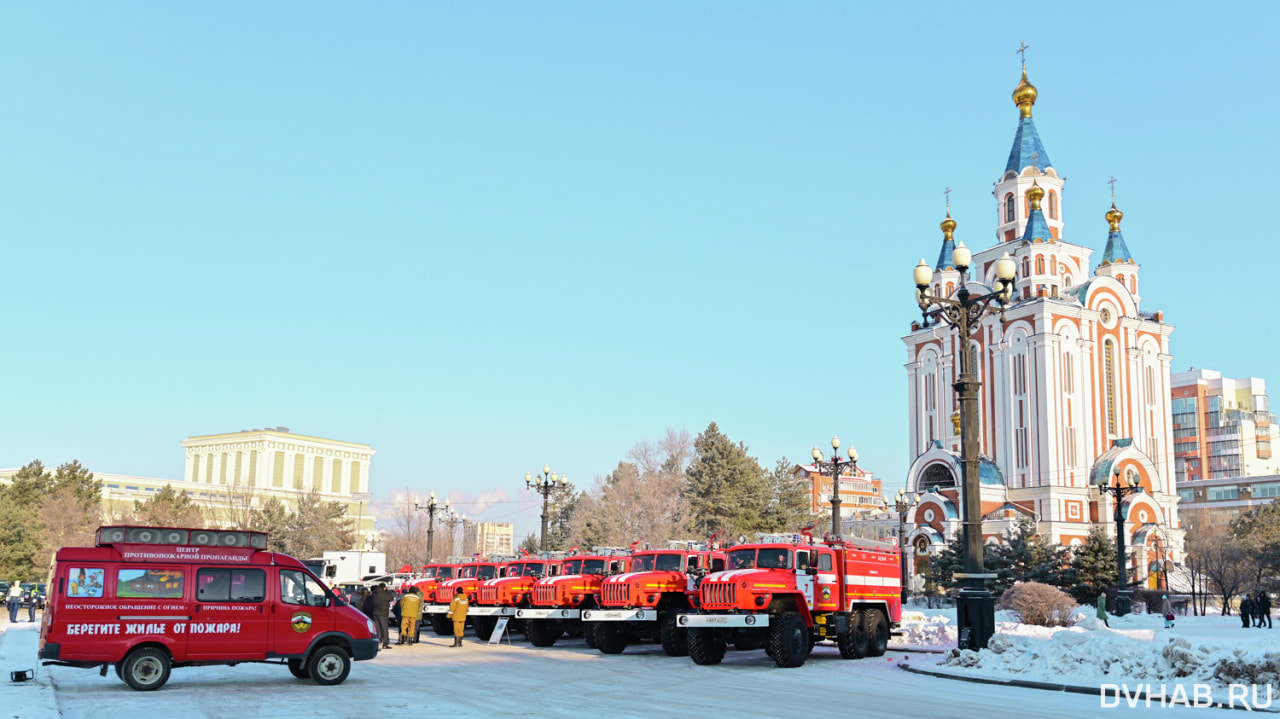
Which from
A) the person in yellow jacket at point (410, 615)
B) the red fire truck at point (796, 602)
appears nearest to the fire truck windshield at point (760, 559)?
the red fire truck at point (796, 602)

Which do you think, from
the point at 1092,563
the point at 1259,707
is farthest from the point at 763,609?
the point at 1092,563

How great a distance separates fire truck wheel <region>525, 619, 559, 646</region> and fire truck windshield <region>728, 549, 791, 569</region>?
20.0 feet

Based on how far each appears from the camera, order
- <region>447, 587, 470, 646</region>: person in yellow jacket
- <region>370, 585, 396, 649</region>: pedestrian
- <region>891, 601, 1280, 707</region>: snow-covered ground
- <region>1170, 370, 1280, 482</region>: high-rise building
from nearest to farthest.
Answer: <region>891, 601, 1280, 707</region>: snow-covered ground < <region>370, 585, 396, 649</region>: pedestrian < <region>447, 587, 470, 646</region>: person in yellow jacket < <region>1170, 370, 1280, 482</region>: high-rise building

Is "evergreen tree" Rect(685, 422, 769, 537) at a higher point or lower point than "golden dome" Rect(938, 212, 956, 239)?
lower

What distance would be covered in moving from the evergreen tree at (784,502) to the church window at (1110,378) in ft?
66.7

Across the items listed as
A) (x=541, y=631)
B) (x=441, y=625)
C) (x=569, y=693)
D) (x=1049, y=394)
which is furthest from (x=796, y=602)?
(x=1049, y=394)

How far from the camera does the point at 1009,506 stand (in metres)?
64.4

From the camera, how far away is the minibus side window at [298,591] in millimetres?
16203

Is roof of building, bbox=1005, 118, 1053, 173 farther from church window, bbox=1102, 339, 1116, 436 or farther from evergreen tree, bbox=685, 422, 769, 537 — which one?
evergreen tree, bbox=685, 422, 769, 537

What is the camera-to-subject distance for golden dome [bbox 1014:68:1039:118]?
2960 inches

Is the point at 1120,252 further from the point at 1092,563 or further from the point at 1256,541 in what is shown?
the point at 1092,563

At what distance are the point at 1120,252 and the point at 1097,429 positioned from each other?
15.5m

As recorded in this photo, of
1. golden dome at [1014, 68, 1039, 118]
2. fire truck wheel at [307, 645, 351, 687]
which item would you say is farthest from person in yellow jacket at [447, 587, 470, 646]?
golden dome at [1014, 68, 1039, 118]

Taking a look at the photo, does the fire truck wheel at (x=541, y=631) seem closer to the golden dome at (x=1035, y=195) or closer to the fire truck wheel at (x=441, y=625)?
the fire truck wheel at (x=441, y=625)
